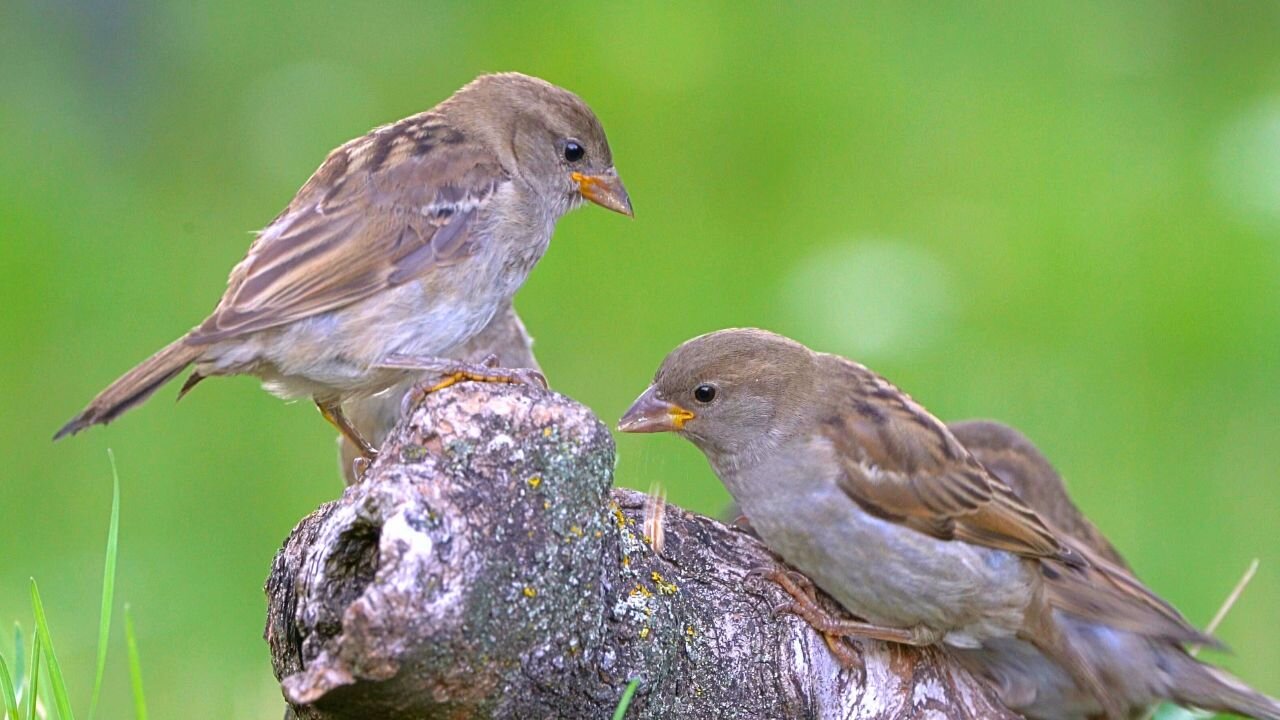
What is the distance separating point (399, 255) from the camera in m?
4.61

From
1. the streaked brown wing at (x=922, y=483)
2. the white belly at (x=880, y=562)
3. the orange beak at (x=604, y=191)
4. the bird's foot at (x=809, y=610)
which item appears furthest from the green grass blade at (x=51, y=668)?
the orange beak at (x=604, y=191)

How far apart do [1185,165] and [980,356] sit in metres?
1.88

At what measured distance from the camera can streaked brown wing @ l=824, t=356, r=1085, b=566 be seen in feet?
14.8

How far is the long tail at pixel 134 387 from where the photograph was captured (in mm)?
3893

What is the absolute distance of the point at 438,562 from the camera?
10.7ft

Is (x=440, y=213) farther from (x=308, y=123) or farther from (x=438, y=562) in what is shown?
(x=308, y=123)

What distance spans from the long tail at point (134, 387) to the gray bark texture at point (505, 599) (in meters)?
0.48

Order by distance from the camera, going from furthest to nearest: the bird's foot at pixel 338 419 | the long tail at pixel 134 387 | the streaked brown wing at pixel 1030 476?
the streaked brown wing at pixel 1030 476, the bird's foot at pixel 338 419, the long tail at pixel 134 387

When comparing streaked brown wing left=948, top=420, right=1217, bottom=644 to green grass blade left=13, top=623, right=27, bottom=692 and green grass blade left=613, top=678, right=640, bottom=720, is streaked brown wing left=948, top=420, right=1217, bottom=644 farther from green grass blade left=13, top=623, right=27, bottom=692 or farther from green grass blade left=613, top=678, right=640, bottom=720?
green grass blade left=13, top=623, right=27, bottom=692

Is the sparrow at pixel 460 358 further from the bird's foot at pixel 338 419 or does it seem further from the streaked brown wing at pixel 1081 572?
the streaked brown wing at pixel 1081 572

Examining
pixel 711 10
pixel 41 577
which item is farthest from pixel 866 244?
pixel 41 577

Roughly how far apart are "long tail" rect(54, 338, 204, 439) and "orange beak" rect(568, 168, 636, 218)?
1.38 metres

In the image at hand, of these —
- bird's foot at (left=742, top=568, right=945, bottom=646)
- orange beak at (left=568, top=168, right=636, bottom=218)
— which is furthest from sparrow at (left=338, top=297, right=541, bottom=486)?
bird's foot at (left=742, top=568, right=945, bottom=646)

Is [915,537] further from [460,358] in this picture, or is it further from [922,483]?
[460,358]
